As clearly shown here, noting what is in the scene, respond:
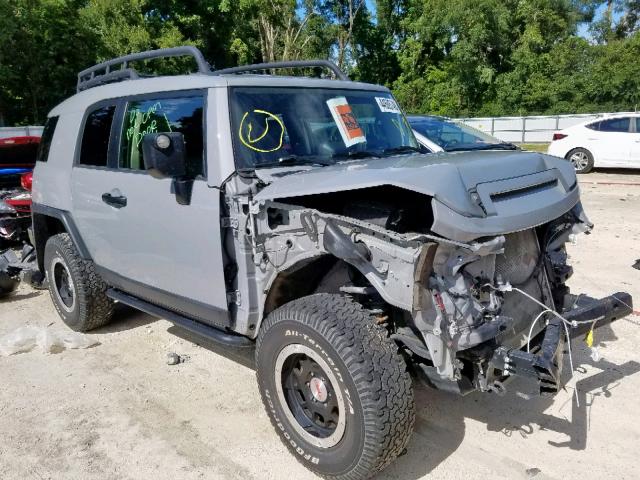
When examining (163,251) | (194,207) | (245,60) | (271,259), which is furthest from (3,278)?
(245,60)

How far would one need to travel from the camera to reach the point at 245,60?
3059 centimetres

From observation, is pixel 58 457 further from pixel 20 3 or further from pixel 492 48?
pixel 492 48

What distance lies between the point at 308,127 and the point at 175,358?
2.13 metres

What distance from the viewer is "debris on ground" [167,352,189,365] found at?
446 centimetres

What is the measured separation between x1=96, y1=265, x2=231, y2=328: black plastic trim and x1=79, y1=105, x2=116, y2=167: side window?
89 centimetres

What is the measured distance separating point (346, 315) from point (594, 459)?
5.33ft

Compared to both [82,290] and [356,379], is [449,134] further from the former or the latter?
[356,379]

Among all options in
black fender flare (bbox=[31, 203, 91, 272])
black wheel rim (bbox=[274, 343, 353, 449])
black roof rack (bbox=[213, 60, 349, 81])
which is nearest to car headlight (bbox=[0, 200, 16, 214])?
black fender flare (bbox=[31, 203, 91, 272])

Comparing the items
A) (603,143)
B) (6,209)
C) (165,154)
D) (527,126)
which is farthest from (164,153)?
(527,126)

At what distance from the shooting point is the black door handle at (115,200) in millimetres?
4111

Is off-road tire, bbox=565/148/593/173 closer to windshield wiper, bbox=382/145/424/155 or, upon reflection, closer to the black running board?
windshield wiper, bbox=382/145/424/155

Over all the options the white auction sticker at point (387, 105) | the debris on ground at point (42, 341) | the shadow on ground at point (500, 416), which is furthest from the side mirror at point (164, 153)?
the debris on ground at point (42, 341)

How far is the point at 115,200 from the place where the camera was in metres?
4.20

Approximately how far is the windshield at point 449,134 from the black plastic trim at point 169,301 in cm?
572
